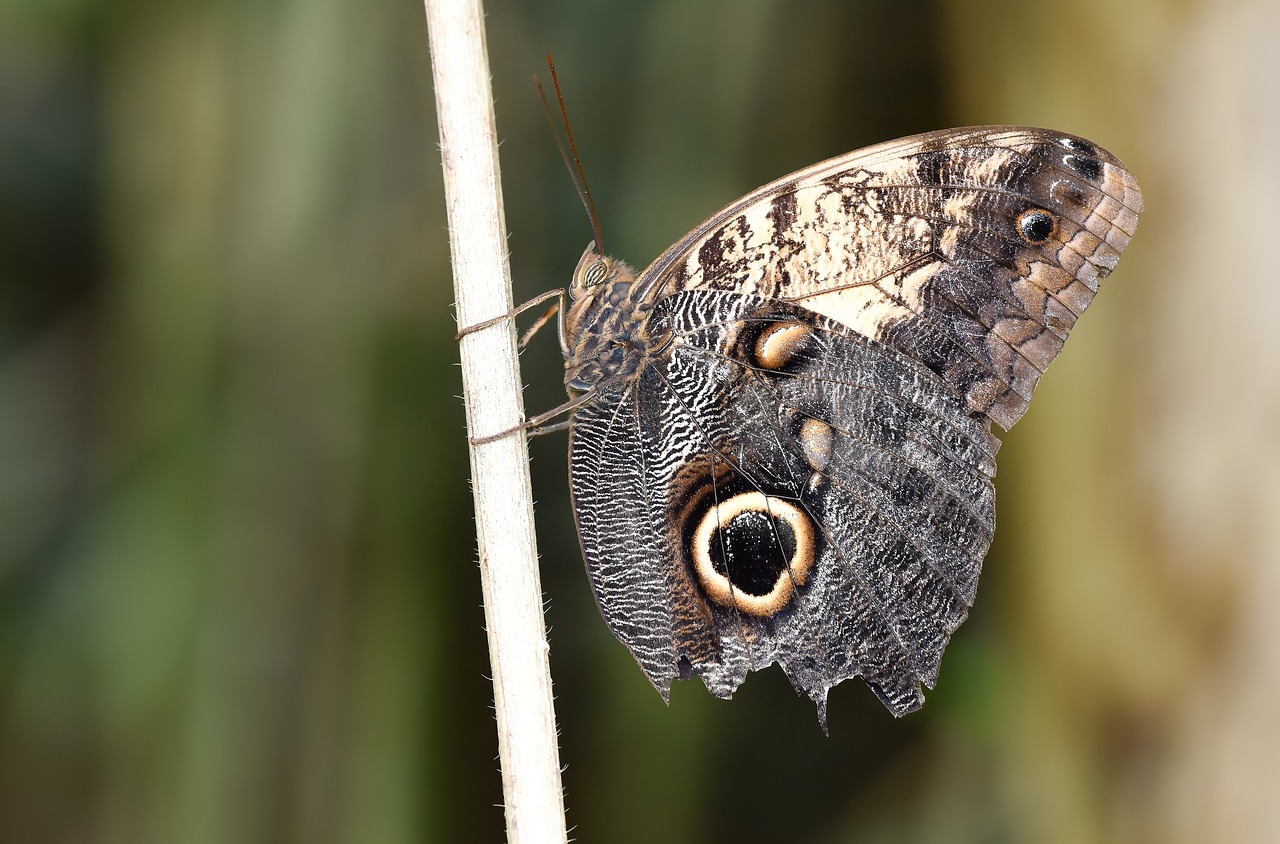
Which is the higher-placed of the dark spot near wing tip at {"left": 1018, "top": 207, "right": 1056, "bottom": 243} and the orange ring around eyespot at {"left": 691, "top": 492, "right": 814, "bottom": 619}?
the dark spot near wing tip at {"left": 1018, "top": 207, "right": 1056, "bottom": 243}

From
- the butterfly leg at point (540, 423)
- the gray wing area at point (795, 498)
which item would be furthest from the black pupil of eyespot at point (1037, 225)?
the butterfly leg at point (540, 423)

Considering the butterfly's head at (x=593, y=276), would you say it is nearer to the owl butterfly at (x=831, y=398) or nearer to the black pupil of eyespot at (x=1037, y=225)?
the owl butterfly at (x=831, y=398)

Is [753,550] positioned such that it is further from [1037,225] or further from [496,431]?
[1037,225]

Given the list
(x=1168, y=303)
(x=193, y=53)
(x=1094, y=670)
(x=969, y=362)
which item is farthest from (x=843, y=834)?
(x=193, y=53)

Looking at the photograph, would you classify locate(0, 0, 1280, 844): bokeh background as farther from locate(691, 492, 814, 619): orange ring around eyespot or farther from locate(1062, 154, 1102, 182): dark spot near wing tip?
locate(691, 492, 814, 619): orange ring around eyespot

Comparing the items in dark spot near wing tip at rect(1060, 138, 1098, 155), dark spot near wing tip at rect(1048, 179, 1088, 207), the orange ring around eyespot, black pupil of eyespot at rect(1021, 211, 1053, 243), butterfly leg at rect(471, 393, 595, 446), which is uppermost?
dark spot near wing tip at rect(1060, 138, 1098, 155)

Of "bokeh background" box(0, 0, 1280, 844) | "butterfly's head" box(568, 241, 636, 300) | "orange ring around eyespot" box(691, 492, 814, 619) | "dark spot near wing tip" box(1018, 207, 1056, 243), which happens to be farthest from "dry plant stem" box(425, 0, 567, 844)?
"dark spot near wing tip" box(1018, 207, 1056, 243)
